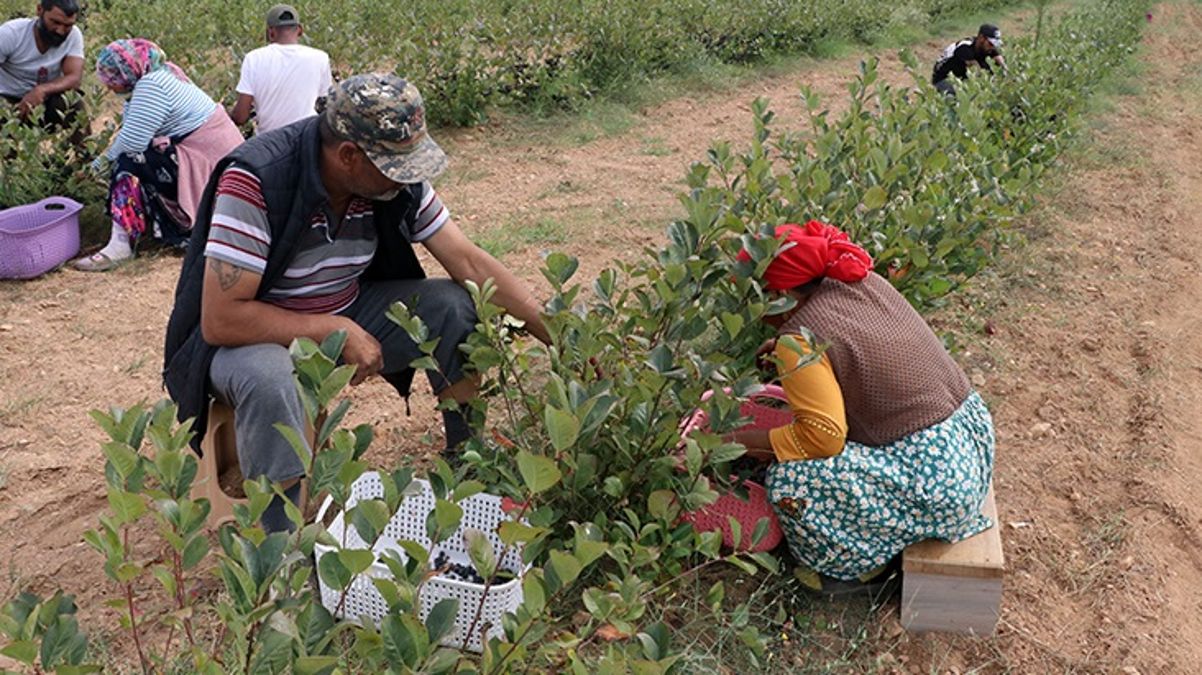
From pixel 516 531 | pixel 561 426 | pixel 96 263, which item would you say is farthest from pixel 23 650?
pixel 96 263

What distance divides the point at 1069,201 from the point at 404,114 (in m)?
5.34

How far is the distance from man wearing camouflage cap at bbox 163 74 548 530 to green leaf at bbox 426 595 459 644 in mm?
1122

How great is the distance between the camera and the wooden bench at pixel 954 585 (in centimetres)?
266

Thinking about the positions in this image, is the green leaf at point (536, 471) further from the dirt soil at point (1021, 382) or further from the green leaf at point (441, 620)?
the dirt soil at point (1021, 382)

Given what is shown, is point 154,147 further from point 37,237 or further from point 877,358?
point 877,358

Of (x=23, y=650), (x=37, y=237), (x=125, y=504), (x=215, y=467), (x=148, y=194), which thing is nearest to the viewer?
(x=23, y=650)

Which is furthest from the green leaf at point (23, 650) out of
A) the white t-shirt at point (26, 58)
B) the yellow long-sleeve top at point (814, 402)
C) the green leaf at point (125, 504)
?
the white t-shirt at point (26, 58)

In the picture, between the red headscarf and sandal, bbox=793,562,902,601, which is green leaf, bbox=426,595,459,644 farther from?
sandal, bbox=793,562,902,601

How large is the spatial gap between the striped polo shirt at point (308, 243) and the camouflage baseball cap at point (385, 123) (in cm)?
27

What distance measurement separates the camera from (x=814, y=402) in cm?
254

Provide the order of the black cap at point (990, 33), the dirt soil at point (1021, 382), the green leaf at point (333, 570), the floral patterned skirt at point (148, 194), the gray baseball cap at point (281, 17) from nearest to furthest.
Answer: the green leaf at point (333, 570)
the dirt soil at point (1021, 382)
the floral patterned skirt at point (148, 194)
the gray baseball cap at point (281, 17)
the black cap at point (990, 33)

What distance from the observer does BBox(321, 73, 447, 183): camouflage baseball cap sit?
259cm

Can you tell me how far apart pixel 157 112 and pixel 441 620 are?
4195 millimetres

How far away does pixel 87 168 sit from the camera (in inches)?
221
